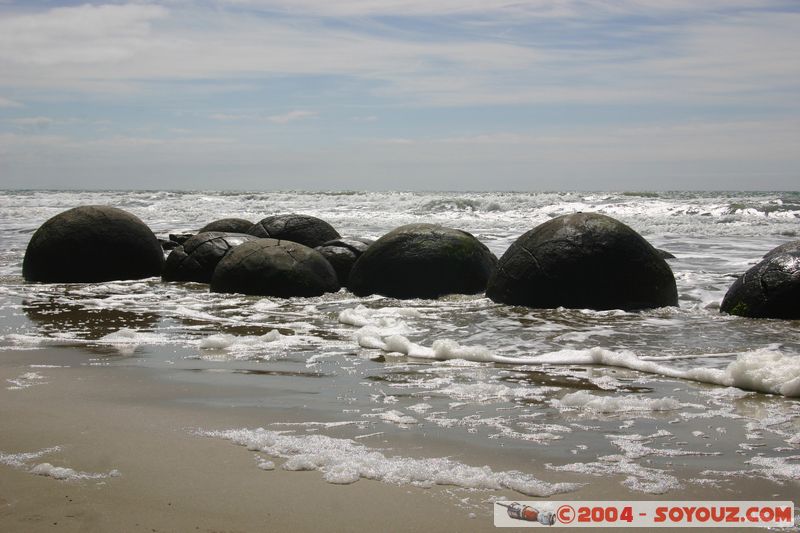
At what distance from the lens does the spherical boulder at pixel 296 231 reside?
13.5 m

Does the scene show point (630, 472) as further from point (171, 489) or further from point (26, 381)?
point (26, 381)

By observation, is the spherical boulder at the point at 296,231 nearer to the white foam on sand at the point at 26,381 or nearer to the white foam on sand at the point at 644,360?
the white foam on sand at the point at 644,360

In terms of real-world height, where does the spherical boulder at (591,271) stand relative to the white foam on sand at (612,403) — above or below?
above

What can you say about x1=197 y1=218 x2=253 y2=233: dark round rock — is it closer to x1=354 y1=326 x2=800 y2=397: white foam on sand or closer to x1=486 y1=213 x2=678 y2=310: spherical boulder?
x1=486 y1=213 x2=678 y2=310: spherical boulder

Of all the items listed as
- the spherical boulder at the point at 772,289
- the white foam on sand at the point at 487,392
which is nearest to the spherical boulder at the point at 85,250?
the white foam on sand at the point at 487,392

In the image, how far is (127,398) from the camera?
5.14 m

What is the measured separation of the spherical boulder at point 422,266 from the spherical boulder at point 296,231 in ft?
8.67

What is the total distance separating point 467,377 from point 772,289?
4536 millimetres

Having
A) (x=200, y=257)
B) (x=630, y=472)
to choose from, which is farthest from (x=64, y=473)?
(x=200, y=257)

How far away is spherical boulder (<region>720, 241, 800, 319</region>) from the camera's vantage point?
8.65 meters

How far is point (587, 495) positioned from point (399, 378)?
2448 millimetres

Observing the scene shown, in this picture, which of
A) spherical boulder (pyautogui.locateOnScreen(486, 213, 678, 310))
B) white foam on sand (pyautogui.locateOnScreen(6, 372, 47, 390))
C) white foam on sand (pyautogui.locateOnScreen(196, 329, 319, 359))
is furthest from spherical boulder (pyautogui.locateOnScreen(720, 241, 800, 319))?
white foam on sand (pyautogui.locateOnScreen(6, 372, 47, 390))

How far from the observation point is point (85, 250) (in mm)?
12391

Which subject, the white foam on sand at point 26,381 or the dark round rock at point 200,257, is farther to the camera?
the dark round rock at point 200,257
